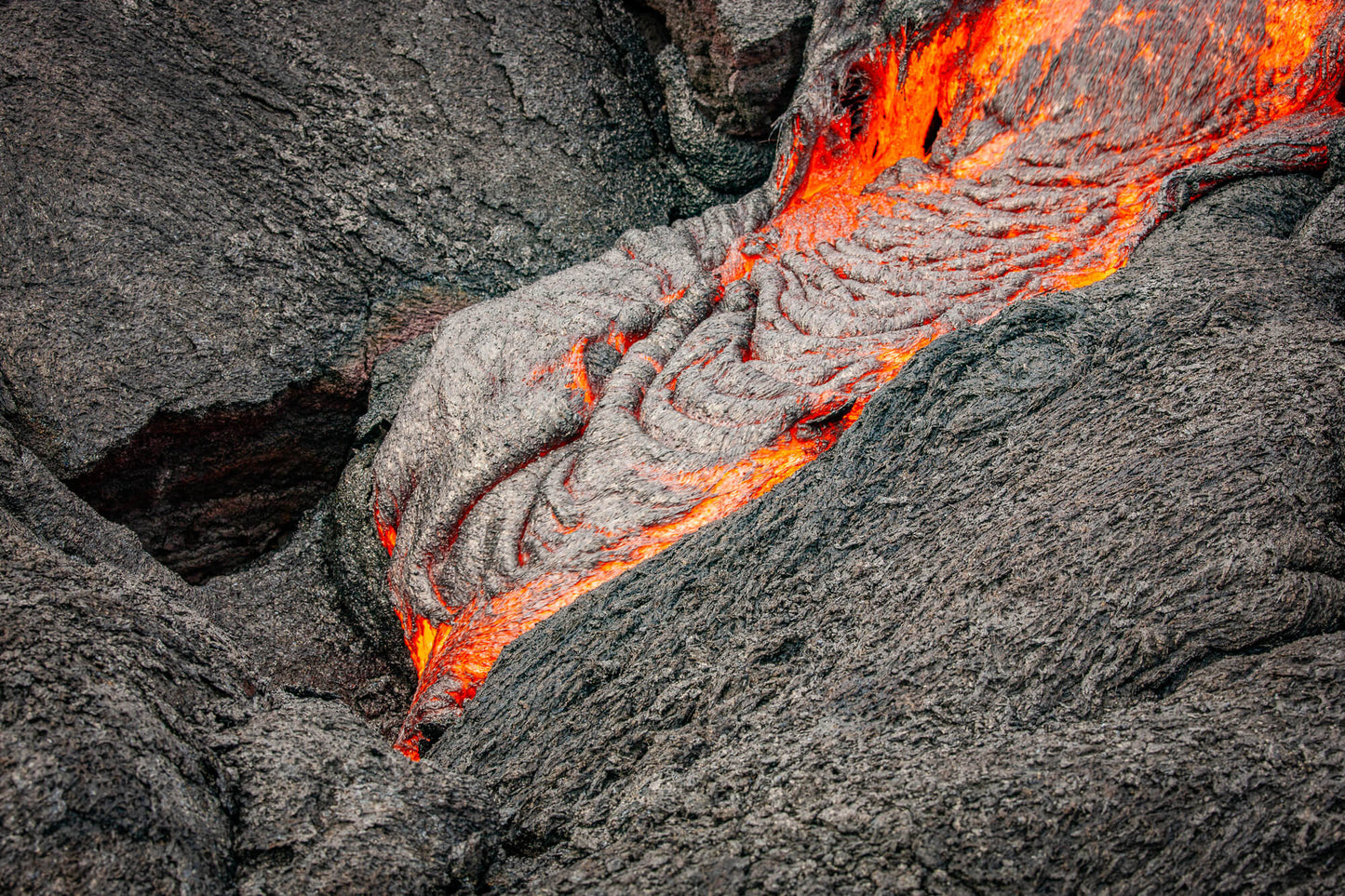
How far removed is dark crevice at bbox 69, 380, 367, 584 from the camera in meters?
2.37

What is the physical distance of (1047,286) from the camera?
2.09 metres

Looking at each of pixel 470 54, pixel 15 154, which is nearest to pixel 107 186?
pixel 15 154

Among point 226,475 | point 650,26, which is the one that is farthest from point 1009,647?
point 650,26

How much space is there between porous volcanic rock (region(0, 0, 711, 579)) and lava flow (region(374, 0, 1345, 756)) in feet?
1.90

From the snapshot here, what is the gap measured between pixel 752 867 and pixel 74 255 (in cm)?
240

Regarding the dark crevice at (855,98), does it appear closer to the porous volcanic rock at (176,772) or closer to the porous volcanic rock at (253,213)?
the porous volcanic rock at (253,213)

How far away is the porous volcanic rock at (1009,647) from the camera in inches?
35.4

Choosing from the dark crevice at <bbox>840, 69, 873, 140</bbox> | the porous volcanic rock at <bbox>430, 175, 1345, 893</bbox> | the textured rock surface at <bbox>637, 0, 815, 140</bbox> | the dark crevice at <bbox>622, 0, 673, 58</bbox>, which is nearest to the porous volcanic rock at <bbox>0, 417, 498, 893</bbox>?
the porous volcanic rock at <bbox>430, 175, 1345, 893</bbox>

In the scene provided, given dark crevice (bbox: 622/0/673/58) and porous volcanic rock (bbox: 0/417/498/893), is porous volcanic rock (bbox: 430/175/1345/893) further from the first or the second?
dark crevice (bbox: 622/0/673/58)

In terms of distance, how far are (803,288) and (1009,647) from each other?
4.56 ft

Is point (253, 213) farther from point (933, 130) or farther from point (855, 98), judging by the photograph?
point (933, 130)

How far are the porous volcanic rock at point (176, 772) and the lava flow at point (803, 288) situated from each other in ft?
1.78

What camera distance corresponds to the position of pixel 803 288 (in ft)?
7.74

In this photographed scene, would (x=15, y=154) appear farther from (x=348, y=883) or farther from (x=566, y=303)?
(x=348, y=883)
